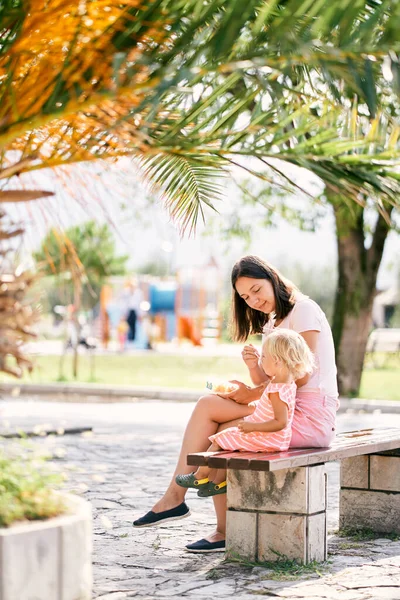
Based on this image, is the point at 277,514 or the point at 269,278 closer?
the point at 277,514

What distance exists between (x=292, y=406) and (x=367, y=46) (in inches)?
84.5

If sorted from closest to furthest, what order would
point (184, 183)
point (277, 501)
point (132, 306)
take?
point (277, 501), point (184, 183), point (132, 306)

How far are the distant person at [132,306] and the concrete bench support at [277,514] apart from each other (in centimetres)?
2608

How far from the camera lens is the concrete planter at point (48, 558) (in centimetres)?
346

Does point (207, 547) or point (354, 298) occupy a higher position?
point (354, 298)

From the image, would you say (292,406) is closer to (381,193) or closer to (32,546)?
(381,193)

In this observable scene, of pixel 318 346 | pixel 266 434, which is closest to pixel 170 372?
pixel 318 346

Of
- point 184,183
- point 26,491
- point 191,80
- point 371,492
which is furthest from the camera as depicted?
point 371,492

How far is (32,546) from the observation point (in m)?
3.51

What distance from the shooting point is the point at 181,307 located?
36781 millimetres

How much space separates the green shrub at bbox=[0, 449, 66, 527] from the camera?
3578 mm

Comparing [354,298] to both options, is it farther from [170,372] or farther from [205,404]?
[205,404]

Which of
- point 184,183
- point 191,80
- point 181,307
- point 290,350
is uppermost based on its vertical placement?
point 181,307

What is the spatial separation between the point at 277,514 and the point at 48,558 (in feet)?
5.69
